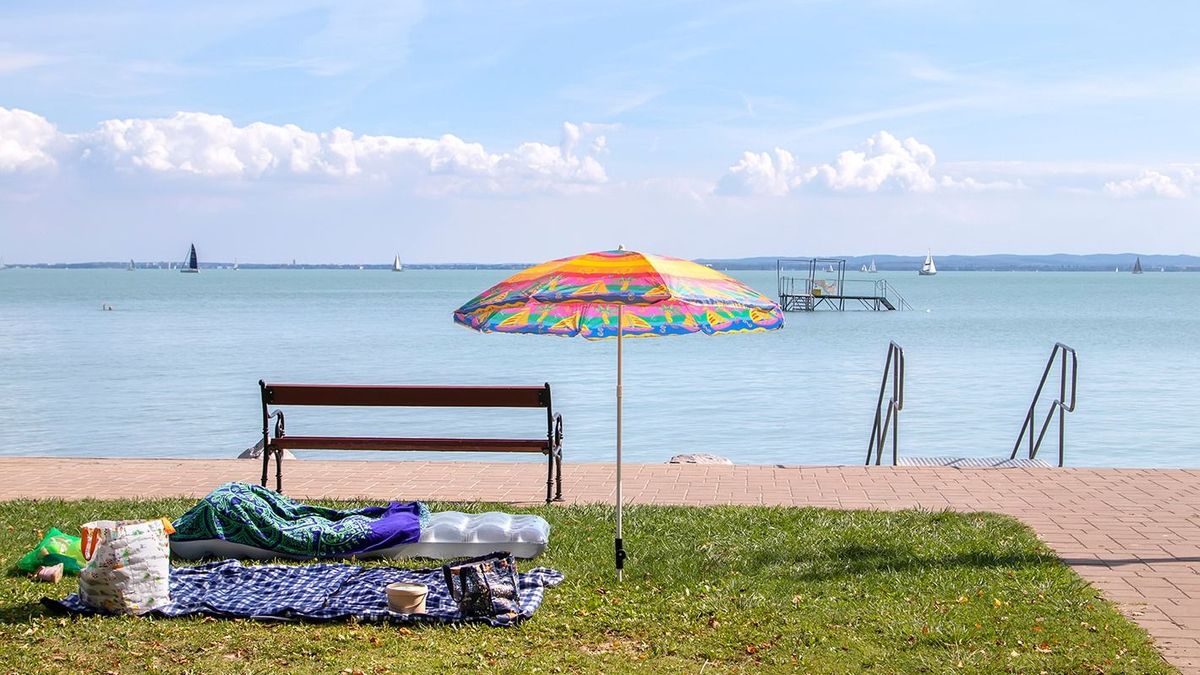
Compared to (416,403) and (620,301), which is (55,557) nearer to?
(416,403)

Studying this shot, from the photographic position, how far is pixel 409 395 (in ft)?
30.9

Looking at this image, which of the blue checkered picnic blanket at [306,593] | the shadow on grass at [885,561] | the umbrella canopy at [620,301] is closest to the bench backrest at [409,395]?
the umbrella canopy at [620,301]

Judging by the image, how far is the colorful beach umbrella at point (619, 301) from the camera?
627 centimetres

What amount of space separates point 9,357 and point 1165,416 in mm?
32463

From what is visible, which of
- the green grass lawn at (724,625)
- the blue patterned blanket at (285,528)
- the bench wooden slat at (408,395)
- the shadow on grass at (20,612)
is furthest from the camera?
the bench wooden slat at (408,395)

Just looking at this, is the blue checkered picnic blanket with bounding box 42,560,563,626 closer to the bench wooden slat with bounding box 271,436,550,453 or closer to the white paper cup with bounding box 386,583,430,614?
the white paper cup with bounding box 386,583,430,614

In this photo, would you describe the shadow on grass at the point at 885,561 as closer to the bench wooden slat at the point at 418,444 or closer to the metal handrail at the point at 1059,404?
the bench wooden slat at the point at 418,444

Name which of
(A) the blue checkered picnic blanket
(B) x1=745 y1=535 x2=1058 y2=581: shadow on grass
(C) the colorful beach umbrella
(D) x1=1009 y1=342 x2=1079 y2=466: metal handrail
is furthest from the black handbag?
(D) x1=1009 y1=342 x2=1079 y2=466: metal handrail

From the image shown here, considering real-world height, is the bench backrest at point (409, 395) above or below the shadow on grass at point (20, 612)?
above

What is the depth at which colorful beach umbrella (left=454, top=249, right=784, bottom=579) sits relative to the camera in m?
6.27

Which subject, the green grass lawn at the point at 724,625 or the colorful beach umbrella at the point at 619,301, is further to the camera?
the colorful beach umbrella at the point at 619,301

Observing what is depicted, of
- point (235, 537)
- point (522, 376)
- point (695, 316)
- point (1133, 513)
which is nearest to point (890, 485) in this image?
point (1133, 513)

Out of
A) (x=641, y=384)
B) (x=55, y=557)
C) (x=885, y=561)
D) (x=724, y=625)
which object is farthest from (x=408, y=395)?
(x=641, y=384)

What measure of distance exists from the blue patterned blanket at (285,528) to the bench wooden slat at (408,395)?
5.84 ft
